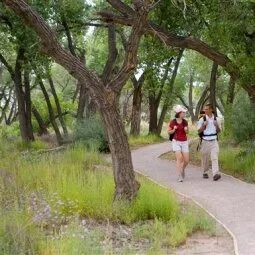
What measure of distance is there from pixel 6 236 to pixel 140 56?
15349mm

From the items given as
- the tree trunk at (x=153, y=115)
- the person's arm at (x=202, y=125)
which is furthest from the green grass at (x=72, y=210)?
the tree trunk at (x=153, y=115)

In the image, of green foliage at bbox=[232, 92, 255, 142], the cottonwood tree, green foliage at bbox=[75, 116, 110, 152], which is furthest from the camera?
green foliage at bbox=[75, 116, 110, 152]

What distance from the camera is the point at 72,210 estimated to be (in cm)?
841

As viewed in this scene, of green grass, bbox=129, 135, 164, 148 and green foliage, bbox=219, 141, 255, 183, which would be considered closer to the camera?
green foliage, bbox=219, 141, 255, 183

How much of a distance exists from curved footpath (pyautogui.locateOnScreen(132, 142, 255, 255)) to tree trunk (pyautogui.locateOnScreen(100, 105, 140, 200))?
154 cm

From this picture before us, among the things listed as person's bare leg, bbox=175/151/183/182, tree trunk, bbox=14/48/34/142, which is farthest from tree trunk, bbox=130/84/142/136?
person's bare leg, bbox=175/151/183/182

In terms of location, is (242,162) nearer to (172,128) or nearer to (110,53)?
(172,128)

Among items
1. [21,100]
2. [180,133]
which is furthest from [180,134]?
[21,100]

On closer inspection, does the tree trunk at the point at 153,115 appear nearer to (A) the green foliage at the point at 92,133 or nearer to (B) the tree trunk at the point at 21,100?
(B) the tree trunk at the point at 21,100

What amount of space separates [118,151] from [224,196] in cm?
270

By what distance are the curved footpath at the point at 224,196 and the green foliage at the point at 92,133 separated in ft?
13.6

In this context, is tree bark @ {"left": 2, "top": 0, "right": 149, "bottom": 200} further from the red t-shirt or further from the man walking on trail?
the man walking on trail

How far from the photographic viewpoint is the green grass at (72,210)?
6.08 m

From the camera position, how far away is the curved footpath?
25.1ft
